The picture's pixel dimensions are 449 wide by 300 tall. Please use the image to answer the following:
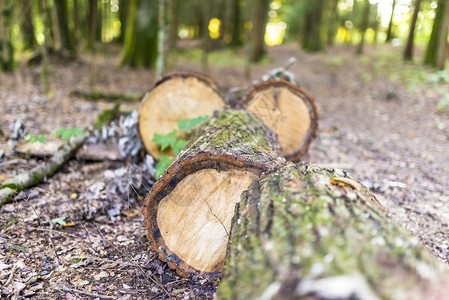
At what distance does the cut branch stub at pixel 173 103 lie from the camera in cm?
393

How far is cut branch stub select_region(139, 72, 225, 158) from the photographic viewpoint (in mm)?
3930

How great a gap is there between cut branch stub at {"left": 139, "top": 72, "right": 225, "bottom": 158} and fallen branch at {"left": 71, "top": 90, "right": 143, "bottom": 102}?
3.33 m

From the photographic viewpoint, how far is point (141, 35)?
1007cm

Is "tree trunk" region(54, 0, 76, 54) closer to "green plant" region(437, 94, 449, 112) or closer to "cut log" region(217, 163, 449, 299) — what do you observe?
"green plant" region(437, 94, 449, 112)

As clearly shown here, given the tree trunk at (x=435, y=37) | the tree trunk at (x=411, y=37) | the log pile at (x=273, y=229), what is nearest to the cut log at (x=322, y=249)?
the log pile at (x=273, y=229)

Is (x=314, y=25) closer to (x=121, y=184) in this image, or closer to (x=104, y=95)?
(x=104, y=95)

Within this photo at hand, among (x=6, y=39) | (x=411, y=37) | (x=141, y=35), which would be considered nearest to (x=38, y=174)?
(x=6, y=39)

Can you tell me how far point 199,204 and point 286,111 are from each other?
235cm

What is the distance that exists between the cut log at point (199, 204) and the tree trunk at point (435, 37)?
11.2 m

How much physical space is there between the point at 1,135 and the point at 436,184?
19.3 ft

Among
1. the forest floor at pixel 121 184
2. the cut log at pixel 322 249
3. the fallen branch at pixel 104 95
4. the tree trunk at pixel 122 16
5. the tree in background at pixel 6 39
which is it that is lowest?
the forest floor at pixel 121 184

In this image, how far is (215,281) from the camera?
7.44 feet

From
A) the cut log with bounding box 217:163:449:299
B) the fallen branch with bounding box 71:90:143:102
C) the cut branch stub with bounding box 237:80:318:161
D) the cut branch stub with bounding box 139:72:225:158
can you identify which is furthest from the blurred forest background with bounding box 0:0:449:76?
the cut log with bounding box 217:163:449:299

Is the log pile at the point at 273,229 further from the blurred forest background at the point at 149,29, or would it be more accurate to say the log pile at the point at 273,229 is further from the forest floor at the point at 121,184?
the blurred forest background at the point at 149,29
